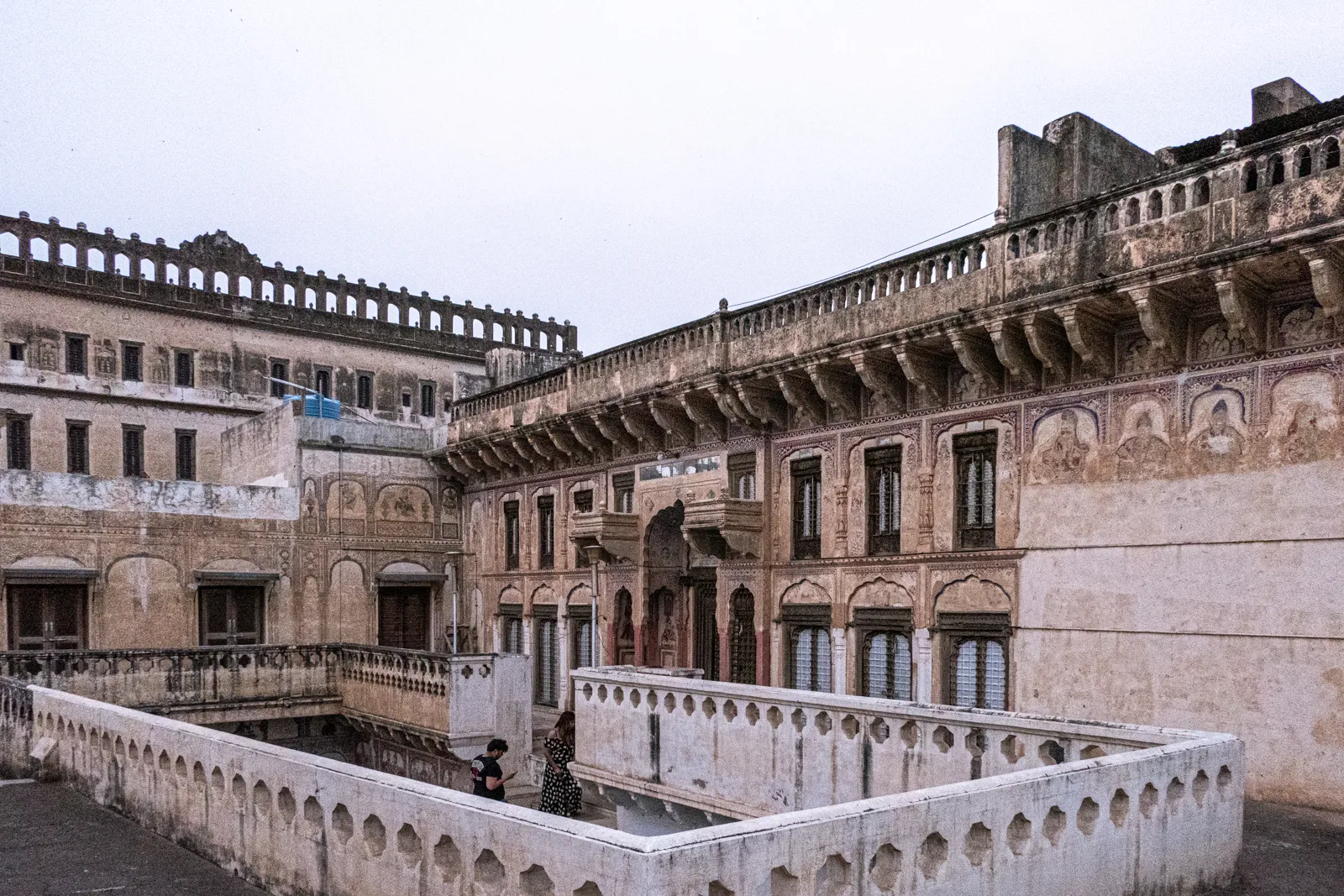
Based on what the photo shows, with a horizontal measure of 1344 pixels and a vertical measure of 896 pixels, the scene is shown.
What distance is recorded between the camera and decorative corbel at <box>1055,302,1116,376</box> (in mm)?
12352

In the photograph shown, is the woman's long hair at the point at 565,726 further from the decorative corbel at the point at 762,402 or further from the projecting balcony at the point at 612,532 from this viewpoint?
the decorative corbel at the point at 762,402

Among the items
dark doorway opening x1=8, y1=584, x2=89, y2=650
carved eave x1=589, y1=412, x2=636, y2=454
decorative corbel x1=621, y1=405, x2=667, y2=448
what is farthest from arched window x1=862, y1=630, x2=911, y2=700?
dark doorway opening x1=8, y1=584, x2=89, y2=650

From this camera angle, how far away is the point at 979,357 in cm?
1388

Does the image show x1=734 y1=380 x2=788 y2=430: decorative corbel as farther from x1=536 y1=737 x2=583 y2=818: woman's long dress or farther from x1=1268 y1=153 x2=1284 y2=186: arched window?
x1=1268 y1=153 x2=1284 y2=186: arched window

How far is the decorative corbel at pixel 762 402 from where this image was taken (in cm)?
1688

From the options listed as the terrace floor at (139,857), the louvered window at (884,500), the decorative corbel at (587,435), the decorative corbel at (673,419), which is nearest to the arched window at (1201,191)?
the louvered window at (884,500)

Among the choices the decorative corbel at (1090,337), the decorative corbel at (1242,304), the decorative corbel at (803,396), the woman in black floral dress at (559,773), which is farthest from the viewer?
the decorative corbel at (803,396)

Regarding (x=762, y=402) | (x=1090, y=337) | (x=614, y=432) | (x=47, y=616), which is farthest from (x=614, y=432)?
(x=47, y=616)

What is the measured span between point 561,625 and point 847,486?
8.50 meters

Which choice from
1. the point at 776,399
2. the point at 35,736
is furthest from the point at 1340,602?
the point at 35,736

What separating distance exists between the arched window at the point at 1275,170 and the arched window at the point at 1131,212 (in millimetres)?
1498

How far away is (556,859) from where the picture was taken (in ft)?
15.0

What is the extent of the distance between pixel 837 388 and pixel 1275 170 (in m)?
6.52

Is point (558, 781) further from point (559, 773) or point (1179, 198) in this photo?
point (1179, 198)
